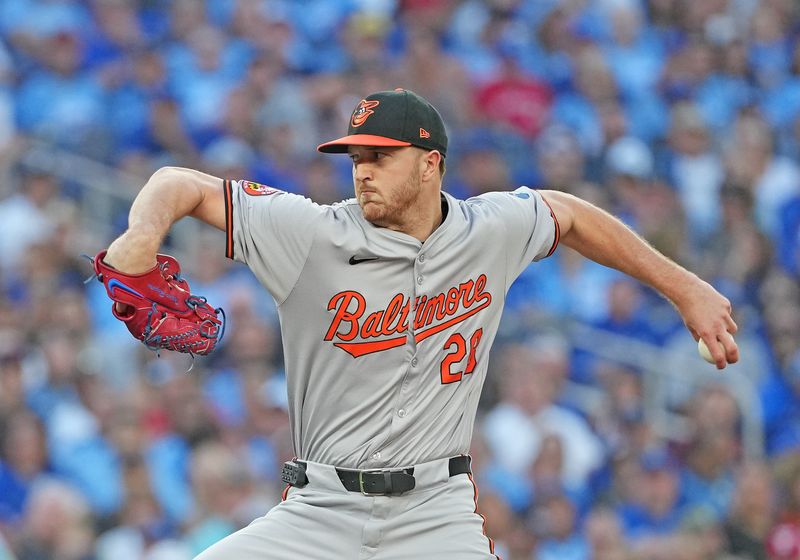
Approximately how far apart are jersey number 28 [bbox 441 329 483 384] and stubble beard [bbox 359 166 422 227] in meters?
0.41

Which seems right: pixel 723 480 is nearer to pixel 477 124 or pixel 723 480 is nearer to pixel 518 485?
pixel 518 485

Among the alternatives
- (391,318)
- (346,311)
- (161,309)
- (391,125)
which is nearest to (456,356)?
(391,318)

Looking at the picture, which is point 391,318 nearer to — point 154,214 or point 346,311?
point 346,311

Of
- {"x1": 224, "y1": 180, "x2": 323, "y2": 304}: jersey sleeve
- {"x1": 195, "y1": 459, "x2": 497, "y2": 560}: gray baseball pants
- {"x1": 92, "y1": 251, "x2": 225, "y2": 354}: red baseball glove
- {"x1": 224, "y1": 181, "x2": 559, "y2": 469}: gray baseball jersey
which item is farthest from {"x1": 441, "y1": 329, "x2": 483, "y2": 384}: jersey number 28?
{"x1": 92, "y1": 251, "x2": 225, "y2": 354}: red baseball glove

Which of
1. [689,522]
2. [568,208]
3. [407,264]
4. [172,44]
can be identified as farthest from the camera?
[172,44]

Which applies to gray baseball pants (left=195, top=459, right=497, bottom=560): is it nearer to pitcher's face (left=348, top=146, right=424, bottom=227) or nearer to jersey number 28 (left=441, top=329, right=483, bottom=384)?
jersey number 28 (left=441, top=329, right=483, bottom=384)

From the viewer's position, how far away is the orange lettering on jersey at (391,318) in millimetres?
4387

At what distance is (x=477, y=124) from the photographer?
1086cm

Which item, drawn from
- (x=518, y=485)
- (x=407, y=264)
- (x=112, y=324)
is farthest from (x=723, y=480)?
(x=407, y=264)

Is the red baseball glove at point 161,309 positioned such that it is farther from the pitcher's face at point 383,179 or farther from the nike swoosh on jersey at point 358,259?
the pitcher's face at point 383,179

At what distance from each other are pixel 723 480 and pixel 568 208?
13.9 ft

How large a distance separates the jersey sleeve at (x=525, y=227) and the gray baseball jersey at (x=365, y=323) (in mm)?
131

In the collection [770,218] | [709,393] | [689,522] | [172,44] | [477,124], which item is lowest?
[689,522]

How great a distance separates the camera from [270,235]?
4.36 metres
